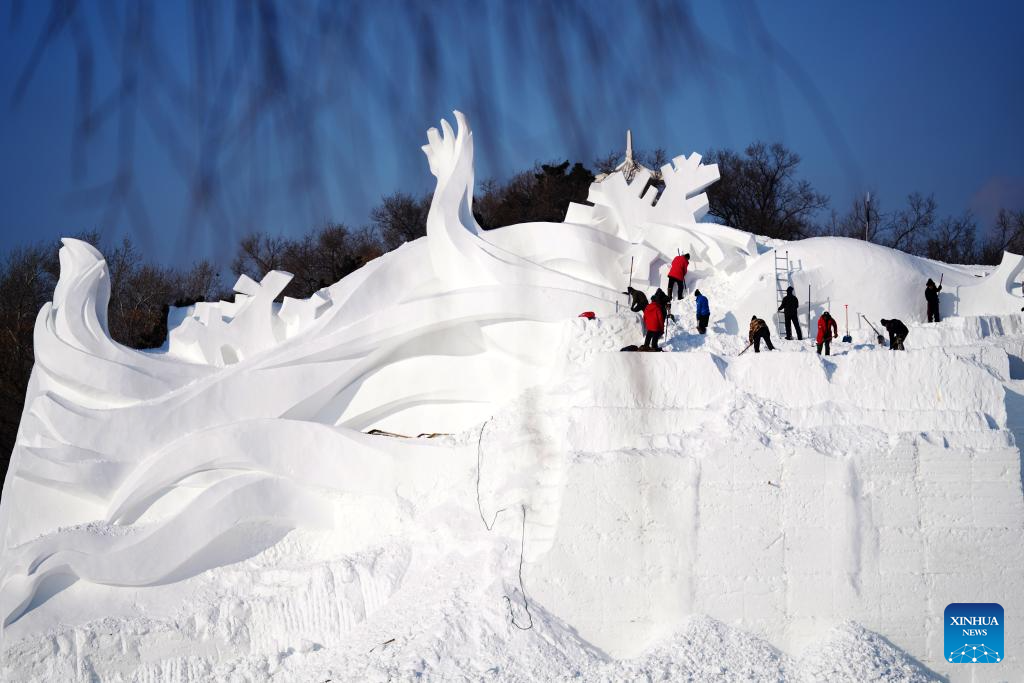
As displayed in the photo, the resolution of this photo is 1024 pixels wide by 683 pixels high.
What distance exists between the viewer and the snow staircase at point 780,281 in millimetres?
15523

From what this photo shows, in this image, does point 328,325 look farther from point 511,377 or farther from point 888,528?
point 888,528

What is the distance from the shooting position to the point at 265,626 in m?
13.0

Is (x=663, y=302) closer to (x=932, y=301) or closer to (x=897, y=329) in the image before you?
(x=897, y=329)

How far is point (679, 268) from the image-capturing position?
16312 millimetres

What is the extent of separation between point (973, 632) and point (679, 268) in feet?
22.6

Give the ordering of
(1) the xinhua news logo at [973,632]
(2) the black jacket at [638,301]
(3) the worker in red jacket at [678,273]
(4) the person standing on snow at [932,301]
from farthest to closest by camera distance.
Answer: (3) the worker in red jacket at [678,273] < (4) the person standing on snow at [932,301] < (2) the black jacket at [638,301] < (1) the xinhua news logo at [973,632]

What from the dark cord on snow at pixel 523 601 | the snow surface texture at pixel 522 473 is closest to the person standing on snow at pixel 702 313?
the snow surface texture at pixel 522 473

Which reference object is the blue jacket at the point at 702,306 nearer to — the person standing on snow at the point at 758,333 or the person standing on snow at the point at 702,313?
the person standing on snow at the point at 702,313

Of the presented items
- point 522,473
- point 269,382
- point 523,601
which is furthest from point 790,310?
point 269,382

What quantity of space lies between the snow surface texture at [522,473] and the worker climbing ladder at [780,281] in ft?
0.35

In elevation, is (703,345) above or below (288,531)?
above

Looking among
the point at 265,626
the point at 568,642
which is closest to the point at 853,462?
the point at 568,642

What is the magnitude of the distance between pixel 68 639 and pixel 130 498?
2013 mm

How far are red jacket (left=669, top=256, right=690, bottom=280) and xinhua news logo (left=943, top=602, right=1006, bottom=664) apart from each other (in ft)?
21.6
